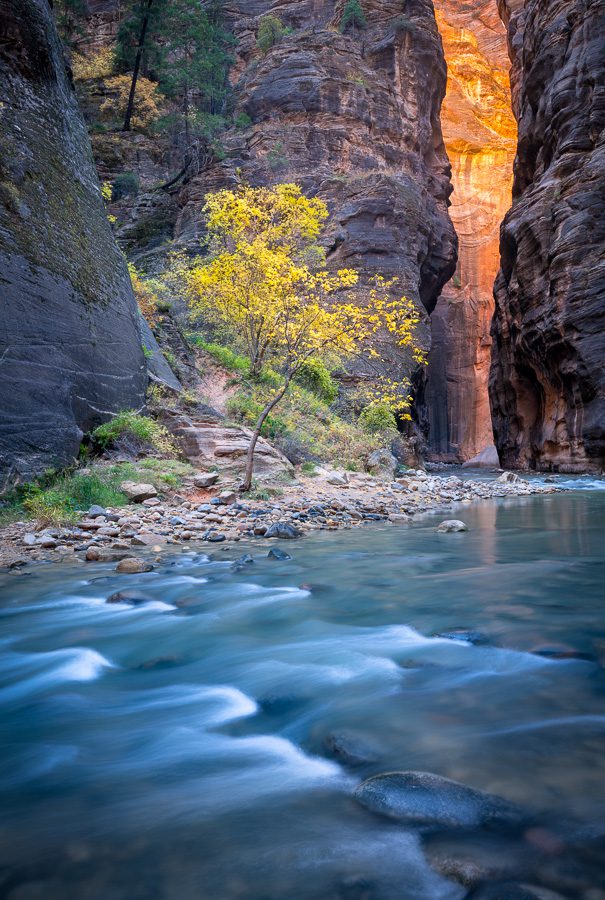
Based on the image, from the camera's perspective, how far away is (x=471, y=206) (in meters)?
59.7

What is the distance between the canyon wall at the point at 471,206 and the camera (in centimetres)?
5628

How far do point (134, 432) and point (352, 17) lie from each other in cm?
3594

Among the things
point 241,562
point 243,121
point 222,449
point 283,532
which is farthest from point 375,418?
point 243,121

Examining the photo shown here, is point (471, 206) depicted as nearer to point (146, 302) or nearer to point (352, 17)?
point (352, 17)

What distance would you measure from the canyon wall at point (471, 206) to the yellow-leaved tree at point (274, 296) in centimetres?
3966

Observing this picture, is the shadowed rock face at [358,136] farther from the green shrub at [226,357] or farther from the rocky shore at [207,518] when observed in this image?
the rocky shore at [207,518]

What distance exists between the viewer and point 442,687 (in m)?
2.62

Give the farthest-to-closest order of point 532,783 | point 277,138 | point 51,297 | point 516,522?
point 277,138 → point 516,522 → point 51,297 → point 532,783

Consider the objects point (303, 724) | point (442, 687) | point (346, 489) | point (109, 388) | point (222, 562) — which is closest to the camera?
point (303, 724)

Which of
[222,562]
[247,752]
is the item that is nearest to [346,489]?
[222,562]

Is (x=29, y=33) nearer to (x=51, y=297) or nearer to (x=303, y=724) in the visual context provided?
(x=51, y=297)

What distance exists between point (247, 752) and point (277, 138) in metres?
33.2

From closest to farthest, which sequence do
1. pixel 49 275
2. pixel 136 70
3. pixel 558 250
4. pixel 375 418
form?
1. pixel 49 275
2. pixel 375 418
3. pixel 558 250
4. pixel 136 70

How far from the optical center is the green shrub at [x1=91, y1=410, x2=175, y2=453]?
9.59 m
